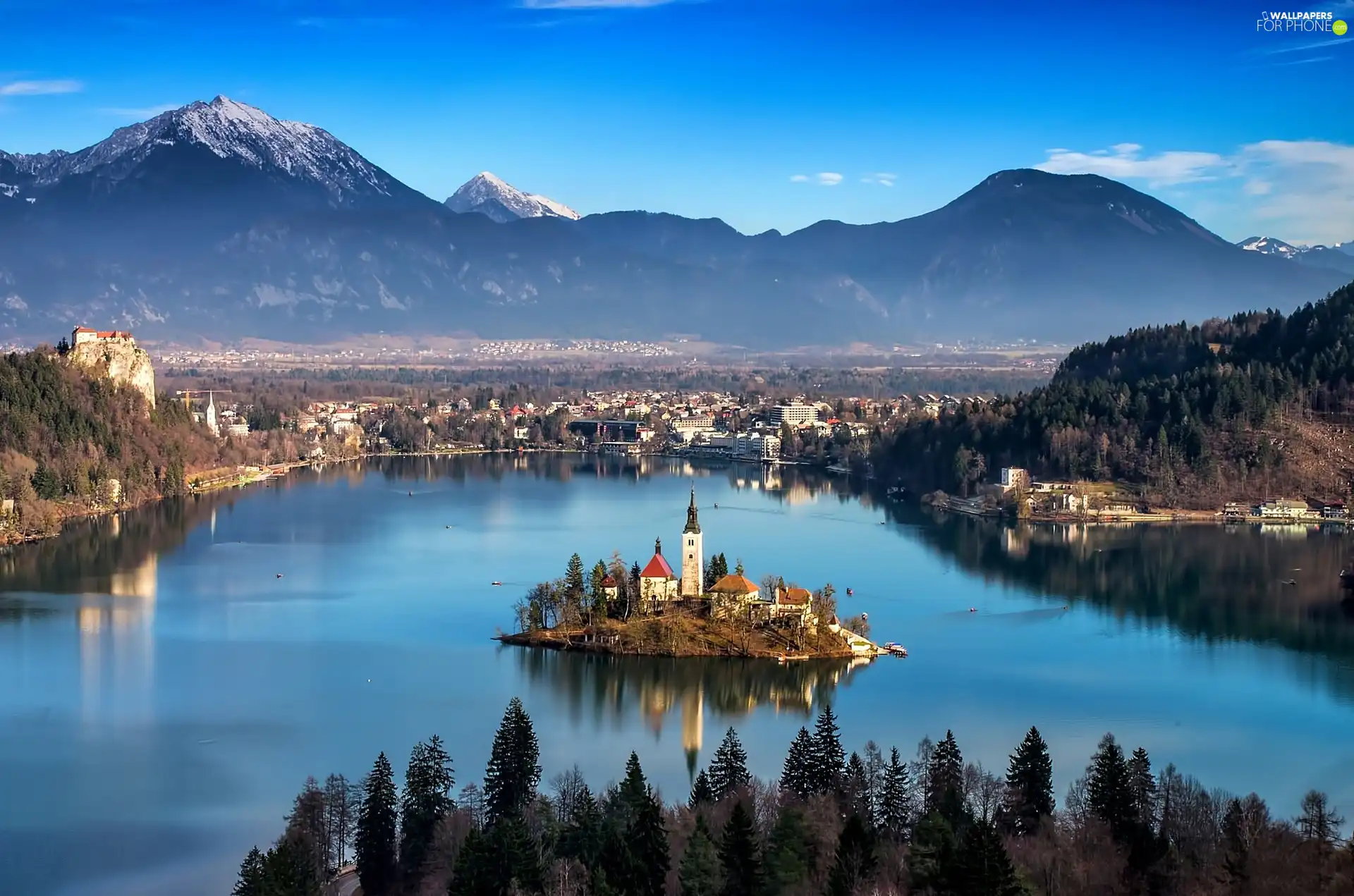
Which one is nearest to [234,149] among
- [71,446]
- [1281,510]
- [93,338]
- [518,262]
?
[518,262]

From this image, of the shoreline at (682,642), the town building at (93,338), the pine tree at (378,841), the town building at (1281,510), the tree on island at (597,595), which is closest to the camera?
the pine tree at (378,841)

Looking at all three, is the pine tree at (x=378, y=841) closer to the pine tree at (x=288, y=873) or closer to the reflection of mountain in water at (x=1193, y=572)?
the pine tree at (x=288, y=873)

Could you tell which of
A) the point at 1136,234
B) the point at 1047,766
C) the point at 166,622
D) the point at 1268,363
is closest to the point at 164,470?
the point at 166,622

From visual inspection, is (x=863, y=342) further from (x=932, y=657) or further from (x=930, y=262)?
(x=932, y=657)

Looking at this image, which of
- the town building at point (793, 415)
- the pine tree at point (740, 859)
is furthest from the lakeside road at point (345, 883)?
the town building at point (793, 415)

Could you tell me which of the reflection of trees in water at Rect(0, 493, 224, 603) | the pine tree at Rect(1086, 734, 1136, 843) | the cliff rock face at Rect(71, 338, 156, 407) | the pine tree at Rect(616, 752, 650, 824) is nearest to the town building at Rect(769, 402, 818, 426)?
the cliff rock face at Rect(71, 338, 156, 407)

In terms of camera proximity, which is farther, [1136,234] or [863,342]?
[1136,234]
